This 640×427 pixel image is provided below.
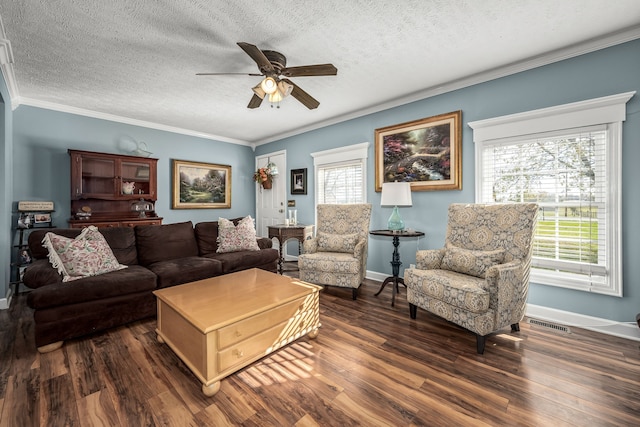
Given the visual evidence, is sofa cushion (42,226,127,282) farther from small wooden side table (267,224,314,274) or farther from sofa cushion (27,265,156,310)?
small wooden side table (267,224,314,274)

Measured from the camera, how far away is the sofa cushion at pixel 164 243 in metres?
3.19

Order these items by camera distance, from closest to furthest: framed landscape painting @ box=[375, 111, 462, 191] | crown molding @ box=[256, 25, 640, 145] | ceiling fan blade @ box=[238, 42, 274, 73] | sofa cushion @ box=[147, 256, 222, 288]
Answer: ceiling fan blade @ box=[238, 42, 274, 73] → crown molding @ box=[256, 25, 640, 145] → sofa cushion @ box=[147, 256, 222, 288] → framed landscape painting @ box=[375, 111, 462, 191]

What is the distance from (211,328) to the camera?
5.18 ft

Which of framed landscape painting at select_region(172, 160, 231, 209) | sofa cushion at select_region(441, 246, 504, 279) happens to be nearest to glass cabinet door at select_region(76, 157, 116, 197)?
framed landscape painting at select_region(172, 160, 231, 209)

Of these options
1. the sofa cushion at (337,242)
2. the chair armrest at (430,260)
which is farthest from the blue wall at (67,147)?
the chair armrest at (430,260)

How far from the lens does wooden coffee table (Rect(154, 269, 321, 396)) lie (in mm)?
1650

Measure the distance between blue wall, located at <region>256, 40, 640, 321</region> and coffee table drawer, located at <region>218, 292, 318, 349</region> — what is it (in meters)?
1.99

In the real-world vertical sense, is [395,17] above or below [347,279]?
above

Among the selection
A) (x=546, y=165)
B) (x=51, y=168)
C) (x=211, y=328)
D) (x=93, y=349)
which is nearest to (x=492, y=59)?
(x=546, y=165)

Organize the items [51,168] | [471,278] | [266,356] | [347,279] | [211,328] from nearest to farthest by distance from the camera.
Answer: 1. [211,328]
2. [266,356]
3. [471,278]
4. [347,279]
5. [51,168]

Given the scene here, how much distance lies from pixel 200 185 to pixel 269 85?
140 inches

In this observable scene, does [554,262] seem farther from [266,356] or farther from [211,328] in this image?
[211,328]

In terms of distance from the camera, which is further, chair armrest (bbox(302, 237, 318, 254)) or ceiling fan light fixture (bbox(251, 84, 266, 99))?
chair armrest (bbox(302, 237, 318, 254))

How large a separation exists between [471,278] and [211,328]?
6.96 ft
